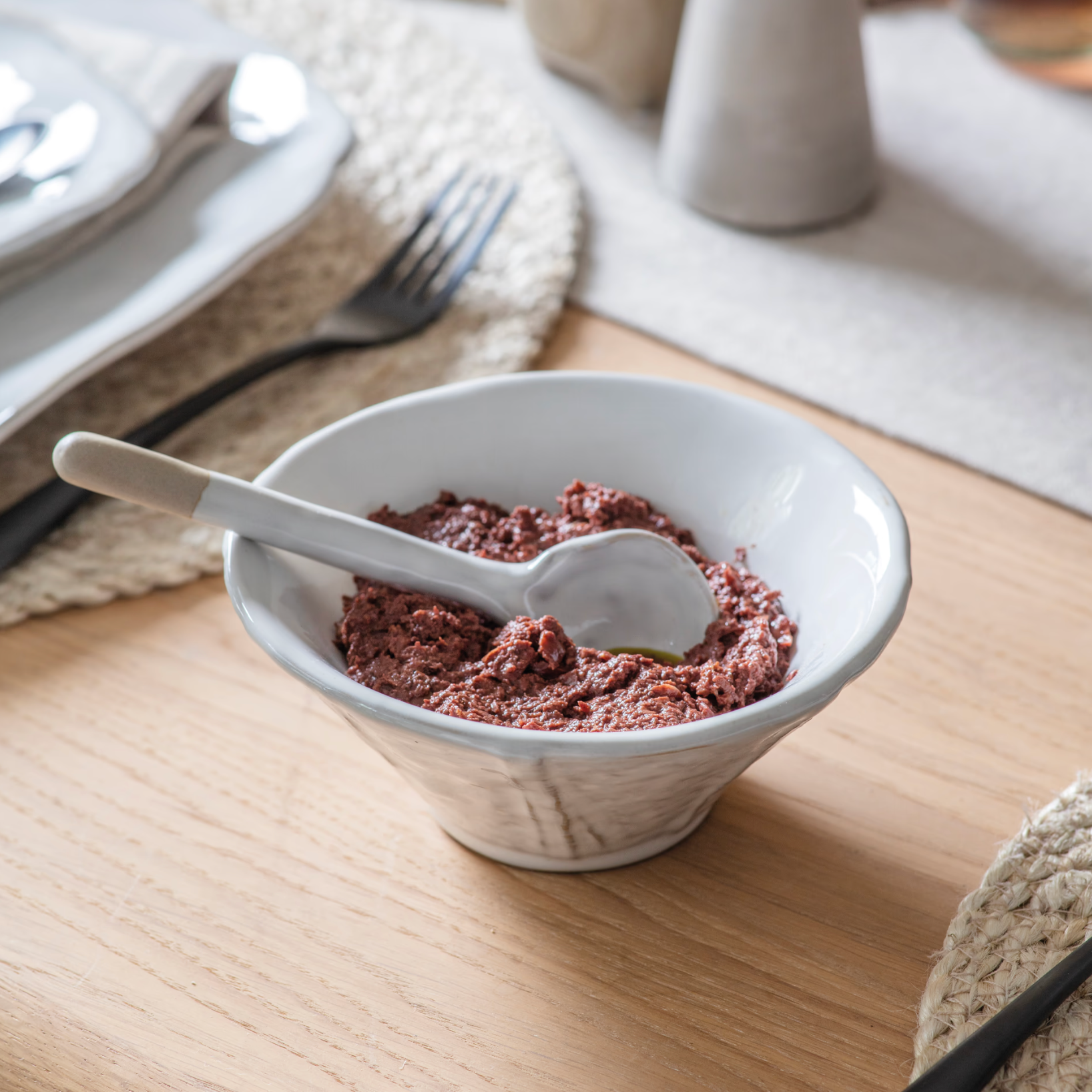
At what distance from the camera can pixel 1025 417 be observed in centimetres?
77

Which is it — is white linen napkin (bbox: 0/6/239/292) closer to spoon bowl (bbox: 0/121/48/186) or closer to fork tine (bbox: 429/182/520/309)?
spoon bowl (bbox: 0/121/48/186)

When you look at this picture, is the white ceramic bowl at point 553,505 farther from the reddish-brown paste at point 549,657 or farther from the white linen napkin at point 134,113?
the white linen napkin at point 134,113

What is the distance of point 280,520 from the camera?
0.48 meters

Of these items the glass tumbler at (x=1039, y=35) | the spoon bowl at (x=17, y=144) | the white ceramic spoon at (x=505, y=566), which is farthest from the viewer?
the glass tumbler at (x=1039, y=35)

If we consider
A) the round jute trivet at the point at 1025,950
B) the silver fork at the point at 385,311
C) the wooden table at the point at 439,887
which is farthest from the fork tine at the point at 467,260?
the round jute trivet at the point at 1025,950

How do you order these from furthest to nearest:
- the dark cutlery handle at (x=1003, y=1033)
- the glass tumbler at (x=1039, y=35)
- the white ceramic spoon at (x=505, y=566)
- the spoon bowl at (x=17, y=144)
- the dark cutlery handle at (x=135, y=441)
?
the glass tumbler at (x=1039, y=35), the spoon bowl at (x=17, y=144), the dark cutlery handle at (x=135, y=441), the white ceramic spoon at (x=505, y=566), the dark cutlery handle at (x=1003, y=1033)

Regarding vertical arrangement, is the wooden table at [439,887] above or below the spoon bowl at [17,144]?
below

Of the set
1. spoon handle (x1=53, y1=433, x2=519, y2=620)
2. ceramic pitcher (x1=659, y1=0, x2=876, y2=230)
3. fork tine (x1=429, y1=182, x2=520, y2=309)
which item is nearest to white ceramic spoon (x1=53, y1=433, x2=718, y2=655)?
spoon handle (x1=53, y1=433, x2=519, y2=620)

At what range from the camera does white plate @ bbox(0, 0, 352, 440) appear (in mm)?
687

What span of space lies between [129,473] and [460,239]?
1.61 feet

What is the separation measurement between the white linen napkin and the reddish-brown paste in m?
0.37

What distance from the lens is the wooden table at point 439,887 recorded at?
1.44 ft

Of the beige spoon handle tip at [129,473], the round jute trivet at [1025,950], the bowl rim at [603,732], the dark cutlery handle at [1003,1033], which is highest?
the beige spoon handle tip at [129,473]

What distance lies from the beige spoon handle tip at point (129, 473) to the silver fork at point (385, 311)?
238mm
